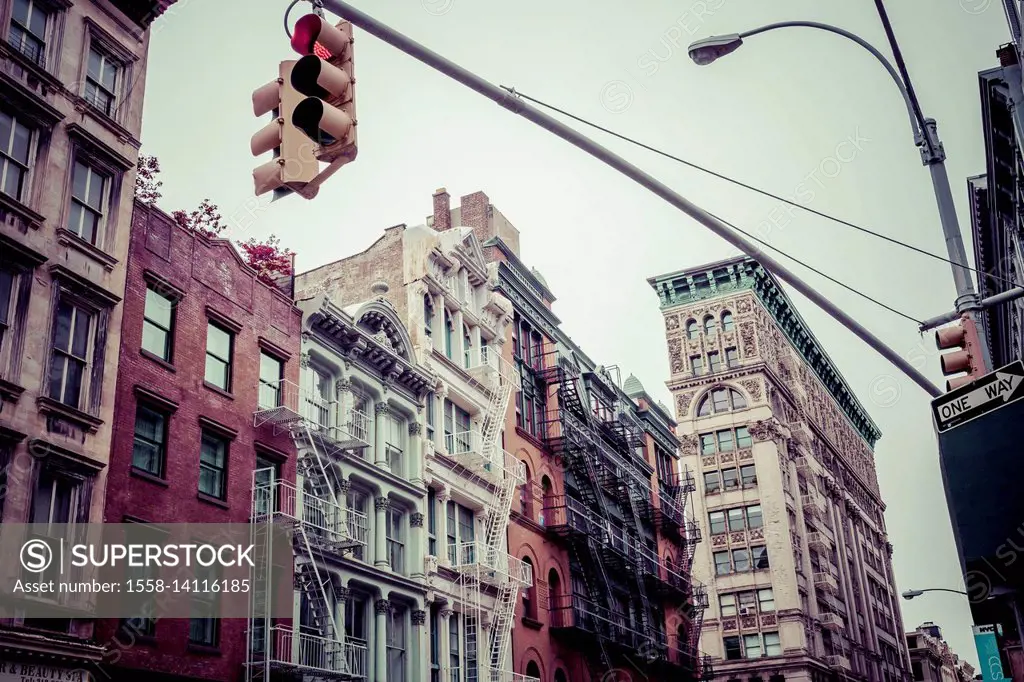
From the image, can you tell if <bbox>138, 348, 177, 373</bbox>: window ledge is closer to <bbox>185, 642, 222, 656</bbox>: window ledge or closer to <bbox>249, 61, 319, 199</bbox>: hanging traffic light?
<bbox>185, 642, 222, 656</bbox>: window ledge

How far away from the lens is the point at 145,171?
38.6 metres

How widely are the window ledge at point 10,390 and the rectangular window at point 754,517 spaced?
61307 millimetres

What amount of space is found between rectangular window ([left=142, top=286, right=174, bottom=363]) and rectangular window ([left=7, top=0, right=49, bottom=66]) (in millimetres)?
6186

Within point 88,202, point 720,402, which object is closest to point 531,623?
point 88,202

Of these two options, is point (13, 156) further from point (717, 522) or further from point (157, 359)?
point (717, 522)

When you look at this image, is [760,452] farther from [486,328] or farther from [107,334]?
[107,334]

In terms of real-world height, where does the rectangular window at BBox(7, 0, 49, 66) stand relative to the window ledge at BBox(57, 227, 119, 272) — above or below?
above

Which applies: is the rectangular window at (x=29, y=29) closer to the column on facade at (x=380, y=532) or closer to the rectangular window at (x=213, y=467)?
the rectangular window at (x=213, y=467)

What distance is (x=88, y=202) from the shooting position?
Result: 2536cm

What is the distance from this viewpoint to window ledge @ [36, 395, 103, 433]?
22406 millimetres

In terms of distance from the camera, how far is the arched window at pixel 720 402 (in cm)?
7962

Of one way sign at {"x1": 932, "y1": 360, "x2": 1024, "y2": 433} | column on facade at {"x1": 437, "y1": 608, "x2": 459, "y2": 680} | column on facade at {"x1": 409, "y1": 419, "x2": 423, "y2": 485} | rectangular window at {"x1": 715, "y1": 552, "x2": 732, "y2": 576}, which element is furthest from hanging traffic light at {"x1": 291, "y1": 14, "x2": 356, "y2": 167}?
rectangular window at {"x1": 715, "y1": 552, "x2": 732, "y2": 576}

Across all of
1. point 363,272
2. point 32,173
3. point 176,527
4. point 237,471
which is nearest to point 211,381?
point 237,471

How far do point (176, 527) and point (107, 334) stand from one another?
4890 mm
